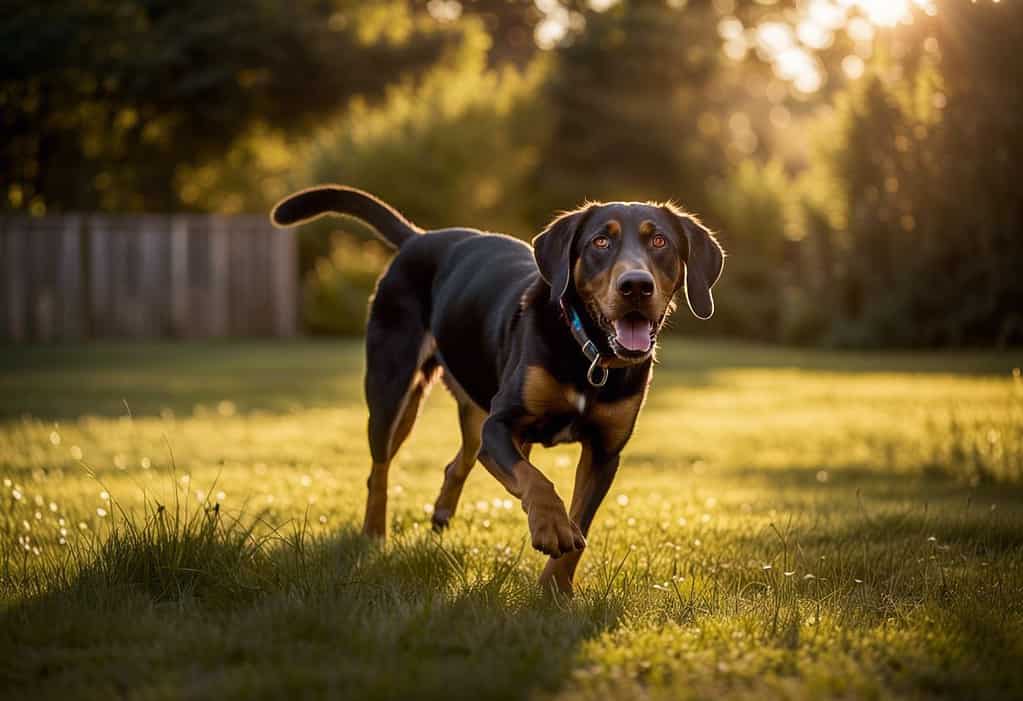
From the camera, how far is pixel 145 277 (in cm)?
2436

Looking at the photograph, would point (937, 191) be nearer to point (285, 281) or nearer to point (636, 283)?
point (636, 283)

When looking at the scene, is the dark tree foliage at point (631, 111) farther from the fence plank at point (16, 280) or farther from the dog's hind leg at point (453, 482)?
the dog's hind leg at point (453, 482)

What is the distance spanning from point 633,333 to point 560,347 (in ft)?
1.11

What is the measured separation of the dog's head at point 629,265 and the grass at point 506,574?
93 cm

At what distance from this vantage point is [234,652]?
11.3 feet

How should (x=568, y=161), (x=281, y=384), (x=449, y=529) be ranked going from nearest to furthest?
(x=449, y=529) < (x=281, y=384) < (x=568, y=161)

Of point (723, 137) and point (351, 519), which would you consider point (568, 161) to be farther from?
point (351, 519)

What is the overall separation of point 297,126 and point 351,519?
26.4 m

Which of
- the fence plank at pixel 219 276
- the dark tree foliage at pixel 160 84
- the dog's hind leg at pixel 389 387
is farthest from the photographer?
the dark tree foliage at pixel 160 84

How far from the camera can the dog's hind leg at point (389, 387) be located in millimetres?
5879

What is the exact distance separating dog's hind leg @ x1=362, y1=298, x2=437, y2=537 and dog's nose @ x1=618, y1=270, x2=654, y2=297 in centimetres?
173

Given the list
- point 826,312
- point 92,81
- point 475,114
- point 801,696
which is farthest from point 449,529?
point 92,81

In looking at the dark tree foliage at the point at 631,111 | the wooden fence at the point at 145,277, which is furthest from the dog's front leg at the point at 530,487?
the dark tree foliage at the point at 631,111

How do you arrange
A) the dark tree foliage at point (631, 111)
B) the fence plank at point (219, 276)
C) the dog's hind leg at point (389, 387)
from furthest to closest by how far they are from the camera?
the dark tree foliage at point (631, 111) < the fence plank at point (219, 276) < the dog's hind leg at point (389, 387)
